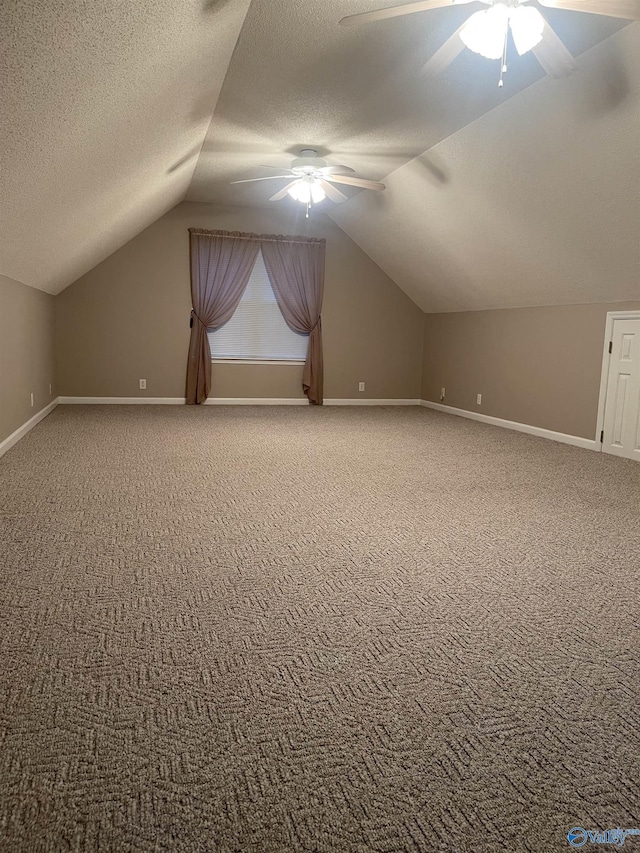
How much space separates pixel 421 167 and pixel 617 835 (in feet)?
17.5

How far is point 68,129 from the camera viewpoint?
2873mm

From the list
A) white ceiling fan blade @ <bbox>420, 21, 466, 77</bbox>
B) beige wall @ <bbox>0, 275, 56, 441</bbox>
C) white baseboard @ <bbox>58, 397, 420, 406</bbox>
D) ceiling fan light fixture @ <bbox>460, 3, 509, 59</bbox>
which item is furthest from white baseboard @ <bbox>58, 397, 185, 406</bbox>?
ceiling fan light fixture @ <bbox>460, 3, 509, 59</bbox>

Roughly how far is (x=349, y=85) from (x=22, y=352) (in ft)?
11.8

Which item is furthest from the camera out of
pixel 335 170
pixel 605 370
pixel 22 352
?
pixel 605 370

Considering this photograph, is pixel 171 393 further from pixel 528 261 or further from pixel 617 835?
pixel 617 835

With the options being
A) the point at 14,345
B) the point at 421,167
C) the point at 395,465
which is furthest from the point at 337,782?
the point at 421,167

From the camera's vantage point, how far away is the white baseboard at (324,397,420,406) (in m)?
8.49

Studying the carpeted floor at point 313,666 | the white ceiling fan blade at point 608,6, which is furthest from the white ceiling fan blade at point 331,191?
the white ceiling fan blade at point 608,6

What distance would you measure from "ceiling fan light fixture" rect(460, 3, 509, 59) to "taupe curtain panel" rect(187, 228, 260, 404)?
17.9 feet

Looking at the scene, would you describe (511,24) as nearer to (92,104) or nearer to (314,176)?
(92,104)

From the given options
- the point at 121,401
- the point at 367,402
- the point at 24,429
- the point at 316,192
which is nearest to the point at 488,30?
the point at 316,192

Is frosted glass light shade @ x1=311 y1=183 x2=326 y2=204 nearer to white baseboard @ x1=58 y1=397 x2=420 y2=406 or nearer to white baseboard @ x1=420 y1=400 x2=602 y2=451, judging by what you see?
white baseboard @ x1=58 y1=397 x2=420 y2=406

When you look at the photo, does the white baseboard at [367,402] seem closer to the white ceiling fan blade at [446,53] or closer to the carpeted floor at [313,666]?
the carpeted floor at [313,666]

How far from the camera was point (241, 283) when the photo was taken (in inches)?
310
